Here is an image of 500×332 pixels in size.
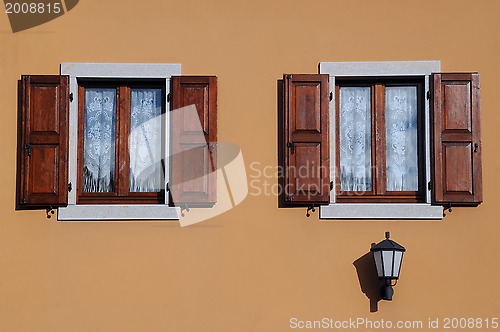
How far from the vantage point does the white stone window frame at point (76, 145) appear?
641 centimetres

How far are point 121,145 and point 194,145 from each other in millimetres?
727

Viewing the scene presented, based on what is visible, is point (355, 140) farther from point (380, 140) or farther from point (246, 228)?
point (246, 228)

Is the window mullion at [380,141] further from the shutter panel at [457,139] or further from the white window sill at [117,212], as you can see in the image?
the white window sill at [117,212]

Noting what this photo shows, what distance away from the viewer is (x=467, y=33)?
6559 mm

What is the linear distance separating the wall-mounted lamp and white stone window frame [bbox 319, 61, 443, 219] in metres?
0.34

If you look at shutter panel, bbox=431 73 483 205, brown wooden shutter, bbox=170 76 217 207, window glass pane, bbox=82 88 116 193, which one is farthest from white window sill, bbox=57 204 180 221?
shutter panel, bbox=431 73 483 205

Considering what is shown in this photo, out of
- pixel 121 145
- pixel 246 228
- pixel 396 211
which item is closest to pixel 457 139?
pixel 396 211

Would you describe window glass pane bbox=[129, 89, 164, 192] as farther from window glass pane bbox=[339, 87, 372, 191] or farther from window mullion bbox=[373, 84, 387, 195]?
window mullion bbox=[373, 84, 387, 195]

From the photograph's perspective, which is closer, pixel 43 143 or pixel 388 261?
pixel 388 261

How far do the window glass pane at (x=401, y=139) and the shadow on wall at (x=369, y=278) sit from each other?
714 millimetres

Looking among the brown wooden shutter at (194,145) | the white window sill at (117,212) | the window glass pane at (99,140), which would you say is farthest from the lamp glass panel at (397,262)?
the window glass pane at (99,140)

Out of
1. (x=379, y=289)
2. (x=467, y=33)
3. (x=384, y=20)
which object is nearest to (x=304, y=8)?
(x=384, y=20)

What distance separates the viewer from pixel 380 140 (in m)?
6.60

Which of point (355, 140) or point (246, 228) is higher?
point (355, 140)
